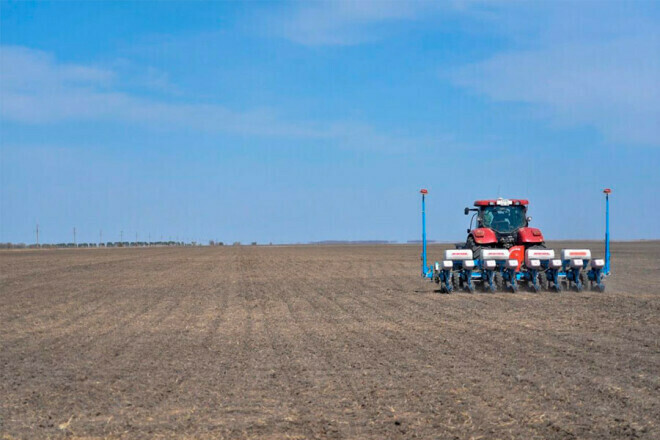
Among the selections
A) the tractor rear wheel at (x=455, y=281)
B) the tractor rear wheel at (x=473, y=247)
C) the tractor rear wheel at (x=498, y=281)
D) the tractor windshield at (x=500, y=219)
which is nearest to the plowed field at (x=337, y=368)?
the tractor rear wheel at (x=498, y=281)

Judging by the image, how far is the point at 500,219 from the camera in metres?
20.9

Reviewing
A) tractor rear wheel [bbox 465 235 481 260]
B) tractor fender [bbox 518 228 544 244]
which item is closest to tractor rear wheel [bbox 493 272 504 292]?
tractor rear wheel [bbox 465 235 481 260]

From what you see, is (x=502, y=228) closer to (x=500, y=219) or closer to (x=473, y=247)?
(x=500, y=219)

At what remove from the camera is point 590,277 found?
20.0m

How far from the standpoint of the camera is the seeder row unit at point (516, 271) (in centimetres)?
1897

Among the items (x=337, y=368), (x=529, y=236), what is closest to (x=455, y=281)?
(x=529, y=236)

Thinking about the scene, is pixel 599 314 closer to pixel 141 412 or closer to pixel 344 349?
pixel 344 349

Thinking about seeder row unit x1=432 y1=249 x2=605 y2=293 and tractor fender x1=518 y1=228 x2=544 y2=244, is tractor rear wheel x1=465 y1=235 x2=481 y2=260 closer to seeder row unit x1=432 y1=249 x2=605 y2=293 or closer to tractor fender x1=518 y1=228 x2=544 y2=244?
seeder row unit x1=432 y1=249 x2=605 y2=293

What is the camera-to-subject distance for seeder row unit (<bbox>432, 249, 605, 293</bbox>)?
1897 centimetres

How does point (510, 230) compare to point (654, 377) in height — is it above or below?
above

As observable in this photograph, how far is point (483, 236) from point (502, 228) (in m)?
1.04

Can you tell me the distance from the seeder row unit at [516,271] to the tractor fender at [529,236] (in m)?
0.52

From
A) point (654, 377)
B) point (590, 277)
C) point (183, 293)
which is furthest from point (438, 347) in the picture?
point (183, 293)

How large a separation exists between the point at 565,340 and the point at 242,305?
8.29m
